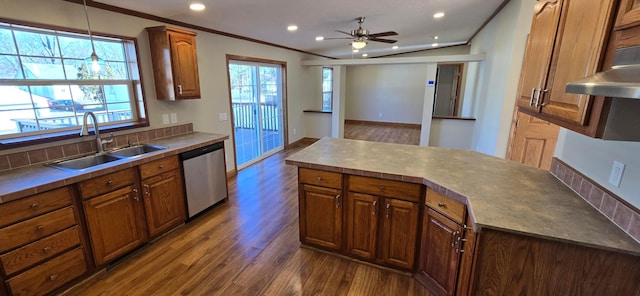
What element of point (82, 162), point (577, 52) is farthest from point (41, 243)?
point (577, 52)

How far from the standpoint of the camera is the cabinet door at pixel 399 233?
197cm

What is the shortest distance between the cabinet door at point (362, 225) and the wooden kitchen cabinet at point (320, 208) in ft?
0.29

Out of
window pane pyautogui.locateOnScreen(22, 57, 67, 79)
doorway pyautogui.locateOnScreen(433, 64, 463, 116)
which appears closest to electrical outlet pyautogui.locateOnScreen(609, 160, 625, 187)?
window pane pyautogui.locateOnScreen(22, 57, 67, 79)

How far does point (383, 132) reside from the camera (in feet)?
27.1

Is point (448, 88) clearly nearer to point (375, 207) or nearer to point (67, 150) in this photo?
point (375, 207)

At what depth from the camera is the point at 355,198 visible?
6.91ft

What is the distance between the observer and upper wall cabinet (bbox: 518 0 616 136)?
1.06 metres

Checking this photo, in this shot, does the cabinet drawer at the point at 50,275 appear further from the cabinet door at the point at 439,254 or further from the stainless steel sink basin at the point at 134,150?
the cabinet door at the point at 439,254

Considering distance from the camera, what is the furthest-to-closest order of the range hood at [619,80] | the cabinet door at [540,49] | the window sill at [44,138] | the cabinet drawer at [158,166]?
1. the cabinet drawer at [158,166]
2. the window sill at [44,138]
3. the cabinet door at [540,49]
4. the range hood at [619,80]

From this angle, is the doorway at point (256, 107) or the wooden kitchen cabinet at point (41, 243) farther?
the doorway at point (256, 107)

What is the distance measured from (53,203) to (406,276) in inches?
104

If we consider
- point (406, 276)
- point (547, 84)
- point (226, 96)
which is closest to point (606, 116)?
point (547, 84)

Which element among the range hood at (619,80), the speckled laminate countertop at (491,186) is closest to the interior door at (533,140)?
the speckled laminate countertop at (491,186)

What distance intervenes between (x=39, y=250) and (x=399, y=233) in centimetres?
252
